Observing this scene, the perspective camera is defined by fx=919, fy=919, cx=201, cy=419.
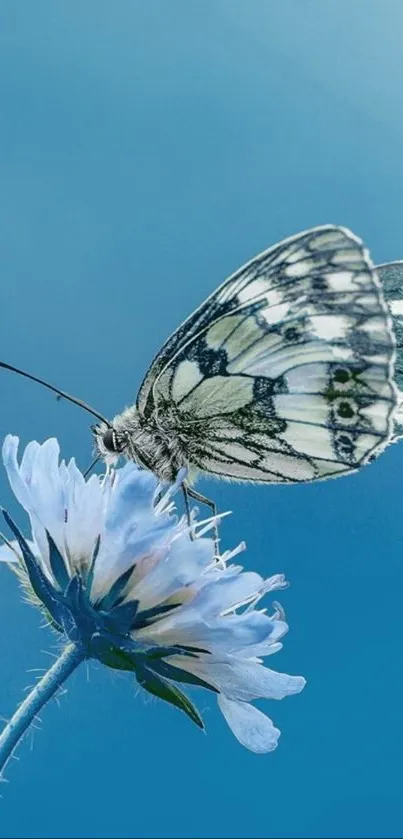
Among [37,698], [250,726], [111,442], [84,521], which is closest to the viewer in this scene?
[37,698]

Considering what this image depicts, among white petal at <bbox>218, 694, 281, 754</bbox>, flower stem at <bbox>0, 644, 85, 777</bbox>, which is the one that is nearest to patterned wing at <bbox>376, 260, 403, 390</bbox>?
white petal at <bbox>218, 694, 281, 754</bbox>

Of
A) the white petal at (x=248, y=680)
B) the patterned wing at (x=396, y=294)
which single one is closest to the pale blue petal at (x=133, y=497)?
the white petal at (x=248, y=680)

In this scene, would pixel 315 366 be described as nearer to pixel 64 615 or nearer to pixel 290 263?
pixel 290 263

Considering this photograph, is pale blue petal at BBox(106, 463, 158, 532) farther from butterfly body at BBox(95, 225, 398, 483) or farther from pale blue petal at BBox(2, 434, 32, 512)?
butterfly body at BBox(95, 225, 398, 483)

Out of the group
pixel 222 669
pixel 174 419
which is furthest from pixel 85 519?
pixel 174 419

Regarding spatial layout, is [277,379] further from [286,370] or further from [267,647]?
[267,647]

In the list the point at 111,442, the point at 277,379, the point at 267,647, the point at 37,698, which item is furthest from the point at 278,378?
the point at 37,698
